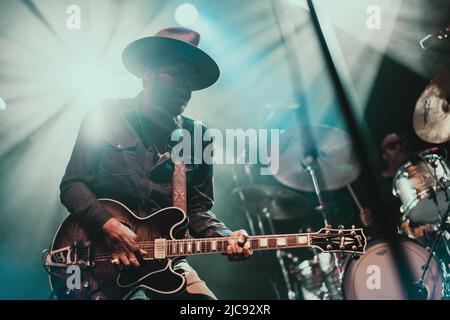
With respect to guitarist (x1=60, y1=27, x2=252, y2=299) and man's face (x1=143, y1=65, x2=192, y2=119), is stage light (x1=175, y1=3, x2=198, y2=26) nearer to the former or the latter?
guitarist (x1=60, y1=27, x2=252, y2=299)

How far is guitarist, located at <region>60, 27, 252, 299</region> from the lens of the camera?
2500 millimetres

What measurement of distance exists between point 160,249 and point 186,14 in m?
2.46

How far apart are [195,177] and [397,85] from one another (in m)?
2.76

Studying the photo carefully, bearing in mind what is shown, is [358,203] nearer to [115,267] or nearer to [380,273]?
[380,273]

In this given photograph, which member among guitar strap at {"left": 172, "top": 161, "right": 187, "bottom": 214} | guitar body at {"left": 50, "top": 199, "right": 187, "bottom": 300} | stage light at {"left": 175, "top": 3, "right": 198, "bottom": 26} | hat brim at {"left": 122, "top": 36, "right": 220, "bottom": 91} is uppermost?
stage light at {"left": 175, "top": 3, "right": 198, "bottom": 26}

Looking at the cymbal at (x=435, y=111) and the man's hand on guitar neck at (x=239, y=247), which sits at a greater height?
the cymbal at (x=435, y=111)

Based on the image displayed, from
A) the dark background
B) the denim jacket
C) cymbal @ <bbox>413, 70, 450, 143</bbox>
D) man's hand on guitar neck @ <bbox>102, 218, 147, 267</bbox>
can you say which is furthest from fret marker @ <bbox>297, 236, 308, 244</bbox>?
cymbal @ <bbox>413, 70, 450, 143</bbox>

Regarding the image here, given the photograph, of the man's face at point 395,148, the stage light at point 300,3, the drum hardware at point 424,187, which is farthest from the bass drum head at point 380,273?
the stage light at point 300,3

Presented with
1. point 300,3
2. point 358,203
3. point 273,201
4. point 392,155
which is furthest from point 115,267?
point 392,155

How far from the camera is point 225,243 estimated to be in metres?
2.59

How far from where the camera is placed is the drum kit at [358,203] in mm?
3340

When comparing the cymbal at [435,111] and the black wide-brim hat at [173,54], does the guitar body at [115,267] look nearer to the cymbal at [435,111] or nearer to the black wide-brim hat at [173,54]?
the black wide-brim hat at [173,54]

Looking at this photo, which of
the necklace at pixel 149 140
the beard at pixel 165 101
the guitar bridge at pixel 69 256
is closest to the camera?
the guitar bridge at pixel 69 256

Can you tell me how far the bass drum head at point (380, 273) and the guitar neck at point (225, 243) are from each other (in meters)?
1.04
